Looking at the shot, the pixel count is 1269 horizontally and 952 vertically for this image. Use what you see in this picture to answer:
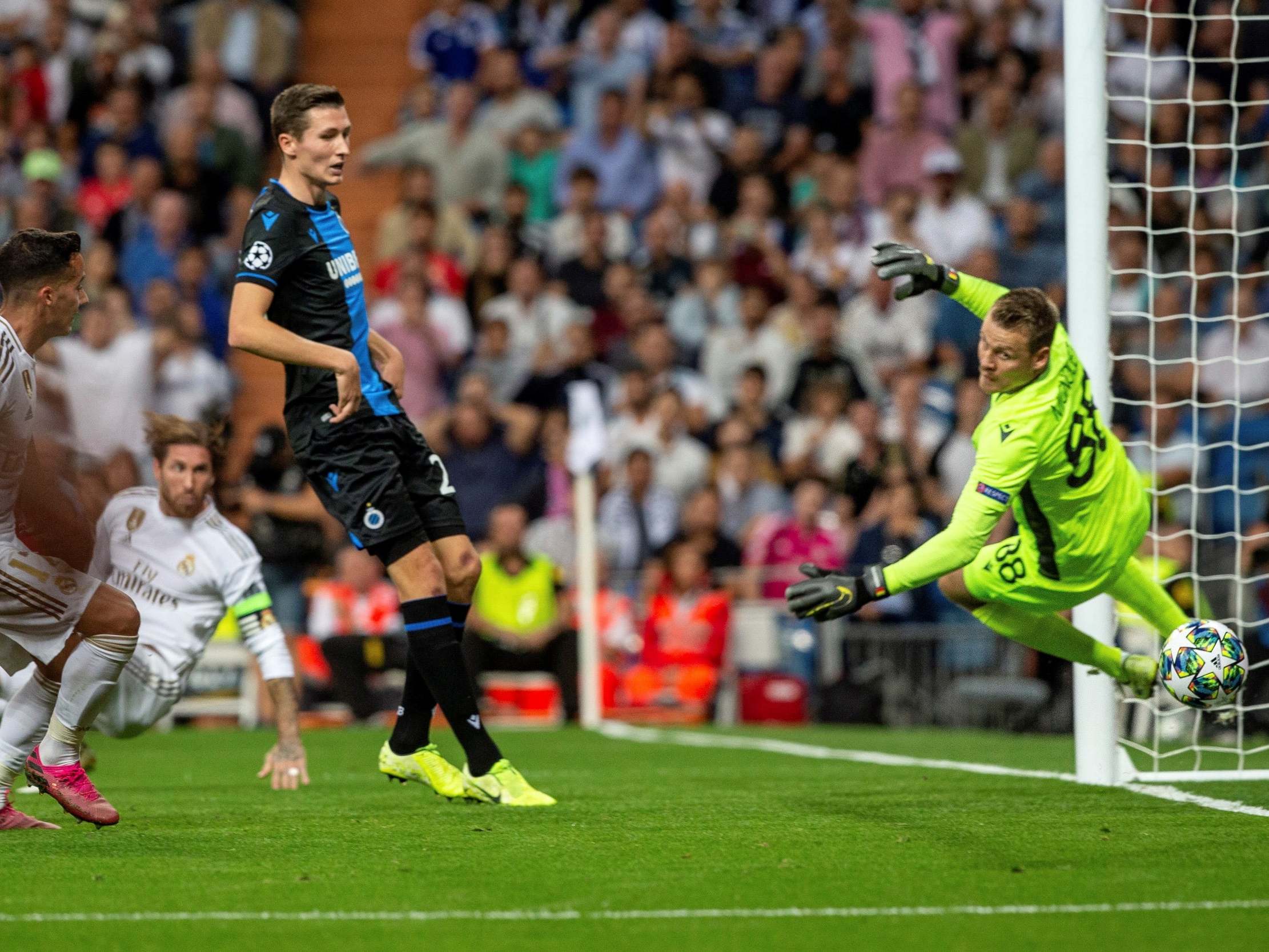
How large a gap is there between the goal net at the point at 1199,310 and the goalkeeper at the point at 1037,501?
3.12 meters

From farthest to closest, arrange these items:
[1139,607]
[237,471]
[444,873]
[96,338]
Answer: [237,471] < [96,338] < [1139,607] < [444,873]

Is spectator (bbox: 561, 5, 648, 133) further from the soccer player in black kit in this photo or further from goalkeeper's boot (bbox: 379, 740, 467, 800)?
goalkeeper's boot (bbox: 379, 740, 467, 800)

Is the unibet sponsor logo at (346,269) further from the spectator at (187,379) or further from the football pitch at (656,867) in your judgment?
the spectator at (187,379)

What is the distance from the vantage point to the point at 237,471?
52.4 ft

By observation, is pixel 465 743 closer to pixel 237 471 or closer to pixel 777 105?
pixel 237 471

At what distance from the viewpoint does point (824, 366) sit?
14945 mm

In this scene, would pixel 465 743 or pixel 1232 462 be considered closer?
pixel 465 743

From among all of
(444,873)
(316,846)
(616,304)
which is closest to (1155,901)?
(444,873)

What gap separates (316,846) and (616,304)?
10.8 meters

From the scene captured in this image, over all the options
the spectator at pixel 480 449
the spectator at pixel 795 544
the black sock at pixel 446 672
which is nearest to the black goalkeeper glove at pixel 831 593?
the black sock at pixel 446 672

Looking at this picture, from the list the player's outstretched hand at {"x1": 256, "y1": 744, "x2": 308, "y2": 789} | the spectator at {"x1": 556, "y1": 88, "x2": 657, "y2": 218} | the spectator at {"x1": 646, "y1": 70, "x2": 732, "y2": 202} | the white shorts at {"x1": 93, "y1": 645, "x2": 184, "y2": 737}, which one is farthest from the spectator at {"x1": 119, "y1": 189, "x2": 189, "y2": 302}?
the player's outstretched hand at {"x1": 256, "y1": 744, "x2": 308, "y2": 789}

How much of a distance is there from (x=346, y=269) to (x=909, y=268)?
7.15 feet

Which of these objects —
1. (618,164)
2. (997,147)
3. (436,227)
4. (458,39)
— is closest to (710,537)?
(618,164)

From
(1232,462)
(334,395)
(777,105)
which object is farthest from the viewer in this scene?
(777,105)
